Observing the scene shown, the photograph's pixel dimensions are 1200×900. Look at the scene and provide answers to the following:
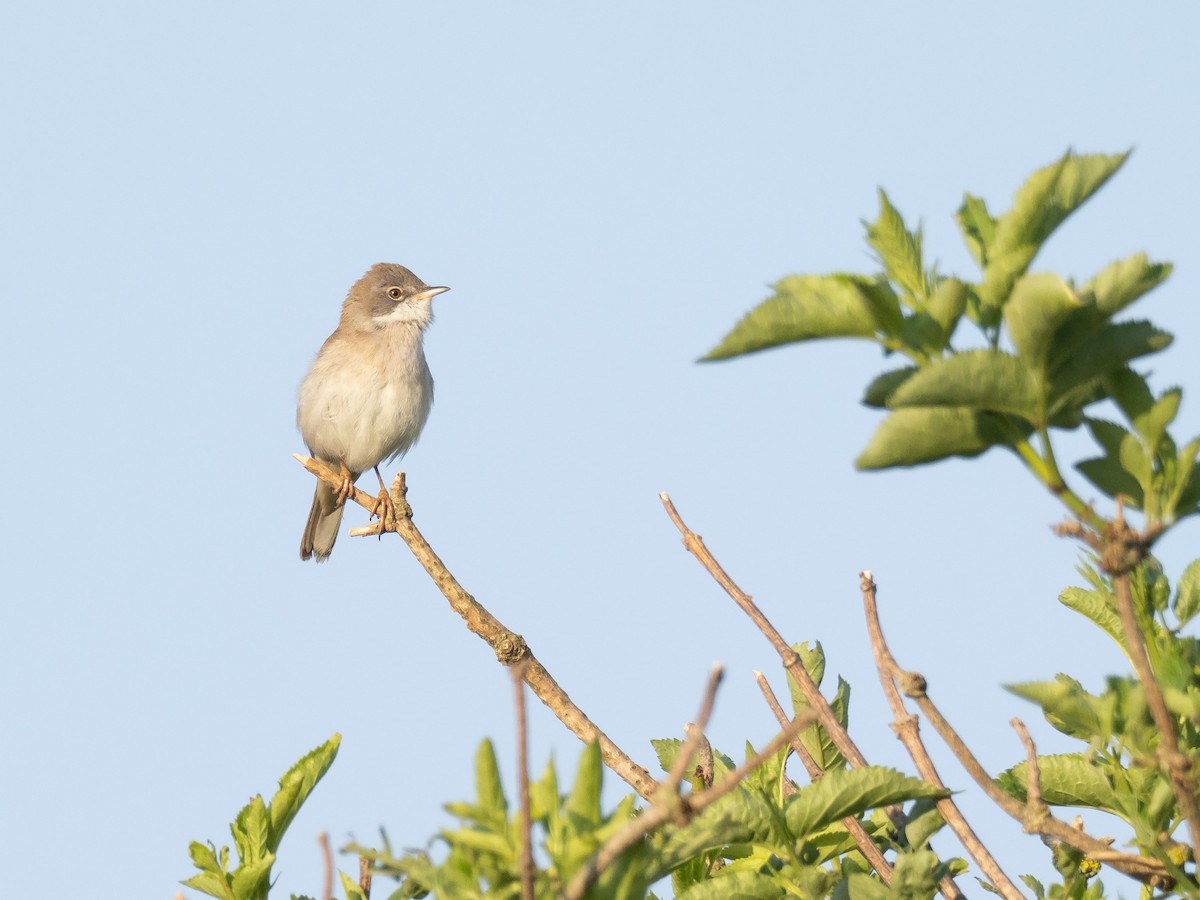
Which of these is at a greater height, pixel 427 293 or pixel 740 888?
pixel 427 293

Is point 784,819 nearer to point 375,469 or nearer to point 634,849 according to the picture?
point 634,849

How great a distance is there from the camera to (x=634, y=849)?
71.0 inches

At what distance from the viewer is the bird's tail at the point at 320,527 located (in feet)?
39.3

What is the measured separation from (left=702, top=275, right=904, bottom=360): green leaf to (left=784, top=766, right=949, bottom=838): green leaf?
32.9 inches

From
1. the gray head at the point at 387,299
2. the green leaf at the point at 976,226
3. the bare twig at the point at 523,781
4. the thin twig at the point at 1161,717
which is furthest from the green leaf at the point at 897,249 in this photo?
the gray head at the point at 387,299

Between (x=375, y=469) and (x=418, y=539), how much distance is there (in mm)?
5922

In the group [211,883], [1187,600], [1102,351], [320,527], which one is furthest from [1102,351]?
[320,527]

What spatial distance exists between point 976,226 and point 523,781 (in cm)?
112

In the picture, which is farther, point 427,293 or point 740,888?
point 427,293

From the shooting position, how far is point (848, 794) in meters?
2.48

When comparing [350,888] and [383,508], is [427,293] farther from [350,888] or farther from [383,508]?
[350,888]

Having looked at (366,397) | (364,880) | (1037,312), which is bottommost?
(364,880)

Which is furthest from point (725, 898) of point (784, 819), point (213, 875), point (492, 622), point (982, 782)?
point (492, 622)

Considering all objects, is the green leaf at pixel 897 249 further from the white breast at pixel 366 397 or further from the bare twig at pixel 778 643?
the white breast at pixel 366 397
